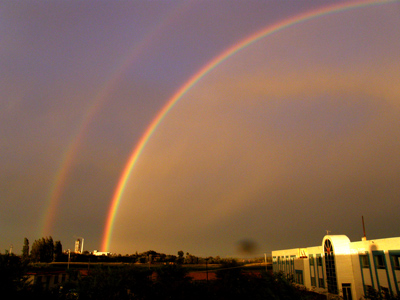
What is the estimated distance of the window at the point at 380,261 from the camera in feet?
109

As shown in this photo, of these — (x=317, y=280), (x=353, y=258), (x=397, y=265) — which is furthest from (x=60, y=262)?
(x=397, y=265)

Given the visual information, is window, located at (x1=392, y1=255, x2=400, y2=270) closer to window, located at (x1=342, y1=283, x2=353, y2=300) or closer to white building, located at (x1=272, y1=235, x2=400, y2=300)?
white building, located at (x1=272, y1=235, x2=400, y2=300)

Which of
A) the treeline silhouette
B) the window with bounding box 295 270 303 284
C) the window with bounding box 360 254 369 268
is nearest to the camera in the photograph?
the treeline silhouette

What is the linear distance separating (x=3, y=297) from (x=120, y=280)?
20.6ft

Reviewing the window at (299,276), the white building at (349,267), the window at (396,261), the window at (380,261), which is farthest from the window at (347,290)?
the window at (299,276)

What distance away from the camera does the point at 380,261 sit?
34094 millimetres

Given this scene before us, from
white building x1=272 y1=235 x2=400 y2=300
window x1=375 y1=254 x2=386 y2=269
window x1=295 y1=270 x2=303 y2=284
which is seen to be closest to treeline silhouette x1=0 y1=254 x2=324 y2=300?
white building x1=272 y1=235 x2=400 y2=300

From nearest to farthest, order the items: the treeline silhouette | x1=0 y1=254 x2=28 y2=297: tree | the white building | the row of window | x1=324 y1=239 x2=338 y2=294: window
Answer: x1=0 y1=254 x2=28 y2=297: tree < the treeline silhouette < the row of window < the white building < x1=324 y1=239 x2=338 y2=294: window

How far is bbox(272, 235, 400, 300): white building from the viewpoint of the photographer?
31.8 m

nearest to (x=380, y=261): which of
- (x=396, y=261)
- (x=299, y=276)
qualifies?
(x=396, y=261)

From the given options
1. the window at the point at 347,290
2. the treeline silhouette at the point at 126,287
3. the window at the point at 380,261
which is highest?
the window at the point at 380,261

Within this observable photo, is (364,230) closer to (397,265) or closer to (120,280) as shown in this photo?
(397,265)

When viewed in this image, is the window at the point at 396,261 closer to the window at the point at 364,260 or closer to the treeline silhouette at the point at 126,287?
the window at the point at 364,260

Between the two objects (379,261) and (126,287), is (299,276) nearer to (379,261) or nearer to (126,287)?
(379,261)
